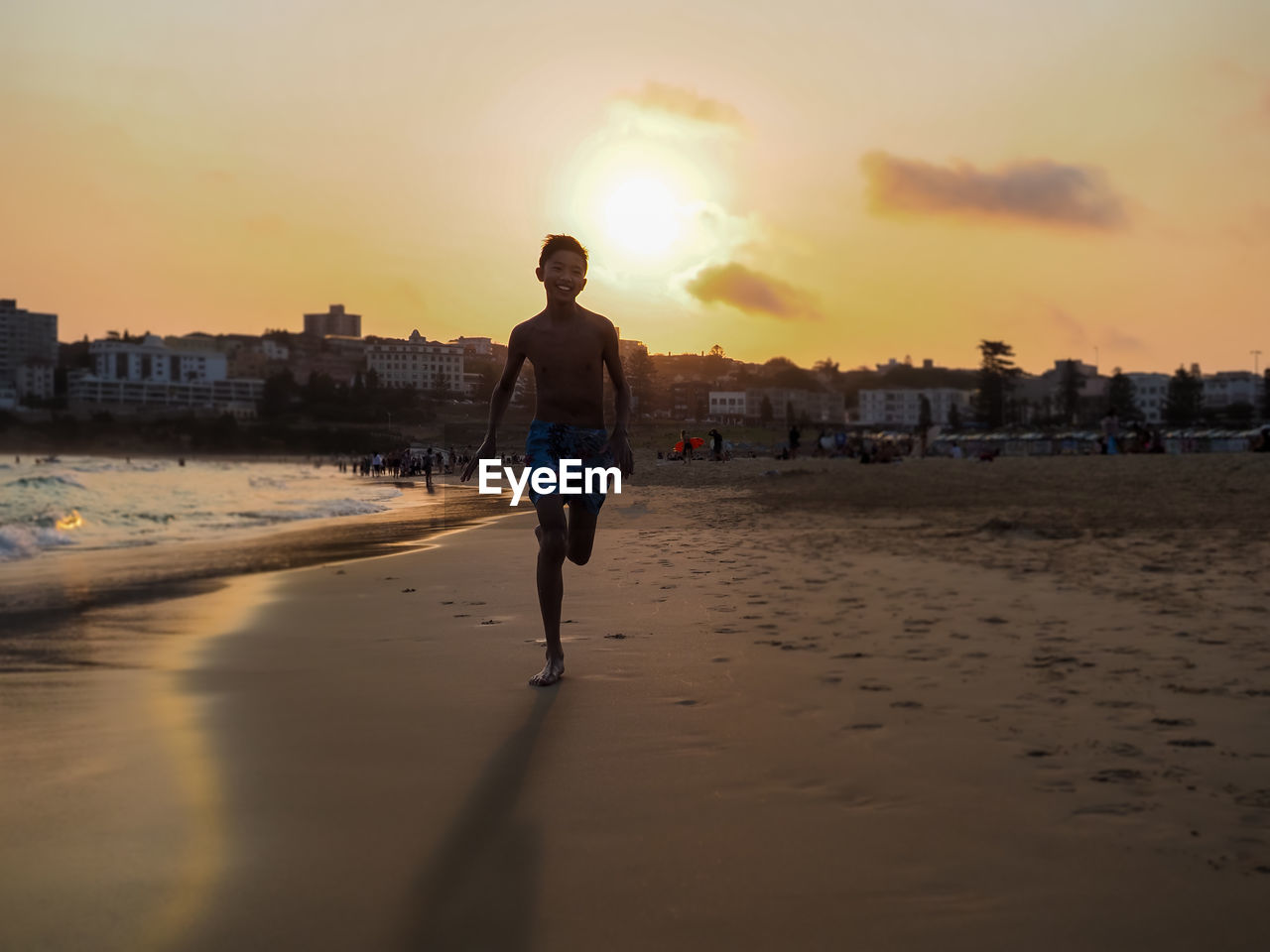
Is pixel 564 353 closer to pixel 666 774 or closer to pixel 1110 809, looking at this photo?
pixel 666 774

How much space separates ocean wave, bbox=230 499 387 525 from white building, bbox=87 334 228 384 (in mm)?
185883

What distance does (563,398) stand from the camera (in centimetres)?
505

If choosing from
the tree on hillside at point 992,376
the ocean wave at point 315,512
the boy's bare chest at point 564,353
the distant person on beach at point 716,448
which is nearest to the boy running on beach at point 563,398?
the boy's bare chest at point 564,353

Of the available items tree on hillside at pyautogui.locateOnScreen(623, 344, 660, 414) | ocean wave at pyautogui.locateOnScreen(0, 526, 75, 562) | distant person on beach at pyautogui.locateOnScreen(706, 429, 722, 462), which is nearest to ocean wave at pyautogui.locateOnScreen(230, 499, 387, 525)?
ocean wave at pyautogui.locateOnScreen(0, 526, 75, 562)

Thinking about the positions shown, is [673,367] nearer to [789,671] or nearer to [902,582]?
[902,582]

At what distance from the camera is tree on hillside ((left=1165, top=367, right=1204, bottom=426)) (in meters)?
137

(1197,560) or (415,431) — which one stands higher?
(415,431)

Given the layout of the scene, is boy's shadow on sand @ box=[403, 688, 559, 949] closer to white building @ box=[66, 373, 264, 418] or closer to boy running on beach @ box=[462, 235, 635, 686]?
boy running on beach @ box=[462, 235, 635, 686]

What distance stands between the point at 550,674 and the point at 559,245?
2.29 metres

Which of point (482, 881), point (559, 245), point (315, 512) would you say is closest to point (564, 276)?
point (559, 245)

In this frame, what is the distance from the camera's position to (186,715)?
422 centimetres

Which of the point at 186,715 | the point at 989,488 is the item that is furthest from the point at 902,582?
the point at 989,488

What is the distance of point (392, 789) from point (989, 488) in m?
18.9

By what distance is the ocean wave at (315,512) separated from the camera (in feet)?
67.4
